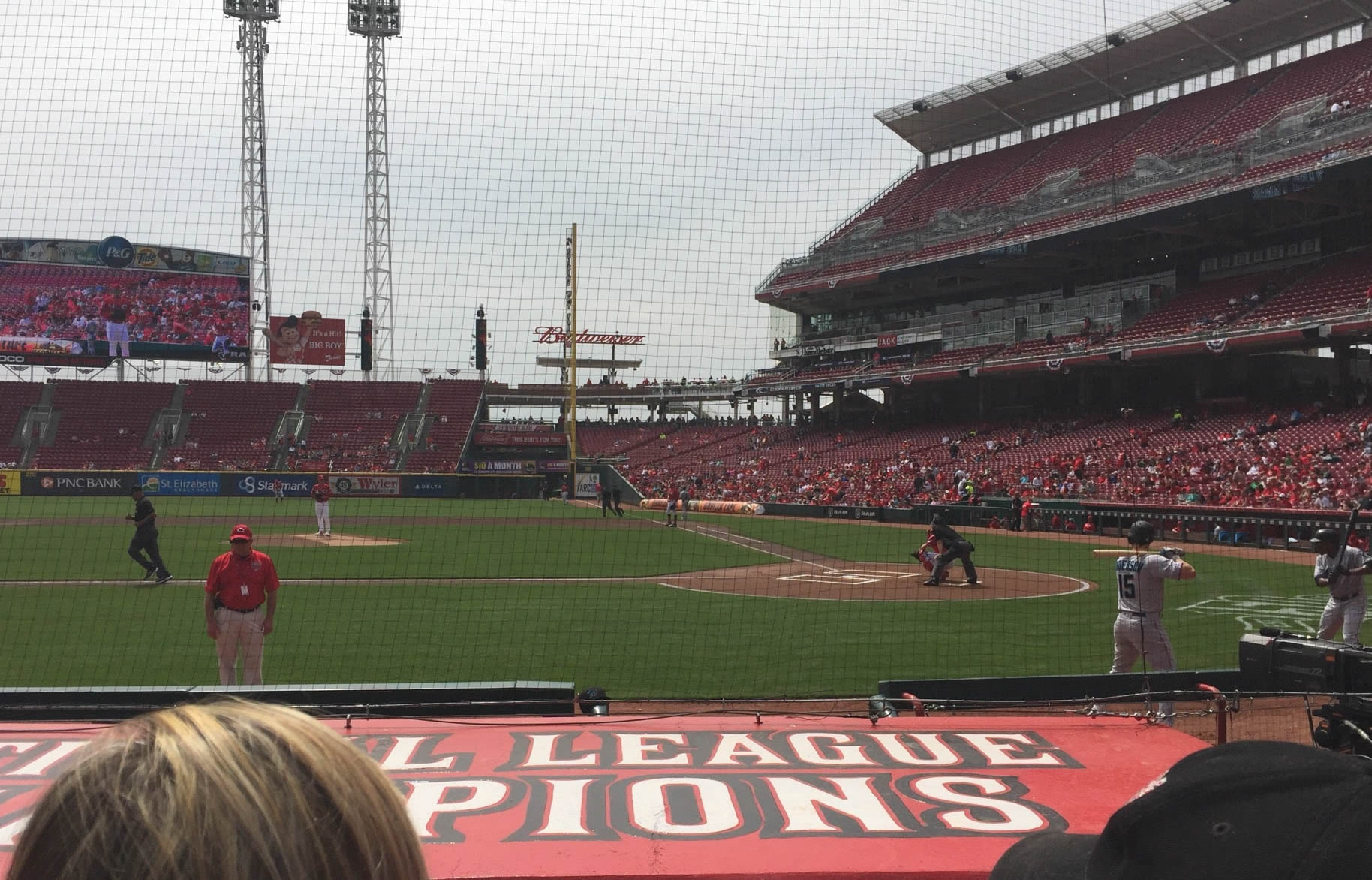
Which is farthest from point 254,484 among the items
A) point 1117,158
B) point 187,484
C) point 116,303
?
point 1117,158

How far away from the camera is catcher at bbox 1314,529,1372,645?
385 inches

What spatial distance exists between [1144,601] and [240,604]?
7.74 meters

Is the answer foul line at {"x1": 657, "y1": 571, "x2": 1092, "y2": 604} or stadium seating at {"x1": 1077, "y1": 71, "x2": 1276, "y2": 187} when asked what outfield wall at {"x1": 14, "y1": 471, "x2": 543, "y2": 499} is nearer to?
foul line at {"x1": 657, "y1": 571, "x2": 1092, "y2": 604}

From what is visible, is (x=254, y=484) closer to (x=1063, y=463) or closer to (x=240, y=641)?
(x=1063, y=463)

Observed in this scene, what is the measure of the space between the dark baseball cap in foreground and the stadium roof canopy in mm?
36214

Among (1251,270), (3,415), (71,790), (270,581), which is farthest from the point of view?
(3,415)

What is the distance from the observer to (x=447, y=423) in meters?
57.2

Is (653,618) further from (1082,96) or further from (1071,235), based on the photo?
(1082,96)

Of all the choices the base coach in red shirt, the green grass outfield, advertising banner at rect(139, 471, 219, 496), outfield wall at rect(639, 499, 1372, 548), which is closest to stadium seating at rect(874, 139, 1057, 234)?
outfield wall at rect(639, 499, 1372, 548)

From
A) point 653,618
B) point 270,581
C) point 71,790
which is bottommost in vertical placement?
point 653,618

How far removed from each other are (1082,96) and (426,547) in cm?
Answer: 4091

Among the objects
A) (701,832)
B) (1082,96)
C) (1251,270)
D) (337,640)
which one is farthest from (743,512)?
(701,832)

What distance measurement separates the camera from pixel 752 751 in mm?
6211

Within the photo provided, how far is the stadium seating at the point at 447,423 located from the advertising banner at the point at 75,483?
13492mm
